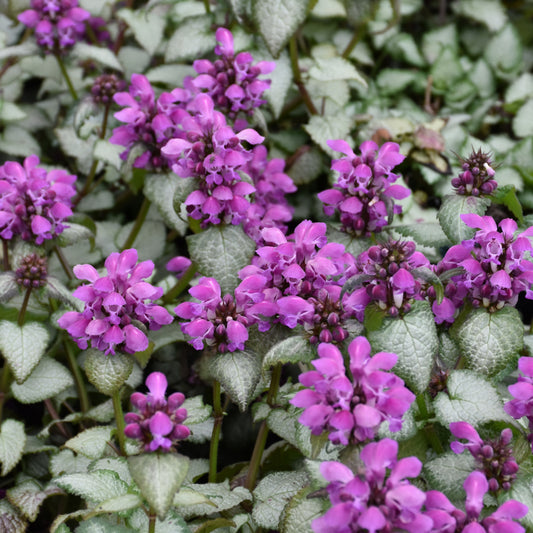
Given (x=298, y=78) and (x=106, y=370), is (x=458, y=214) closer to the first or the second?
(x=106, y=370)

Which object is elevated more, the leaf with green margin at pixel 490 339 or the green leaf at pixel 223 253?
the leaf with green margin at pixel 490 339

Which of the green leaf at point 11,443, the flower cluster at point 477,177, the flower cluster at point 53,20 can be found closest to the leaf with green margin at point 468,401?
the flower cluster at point 477,177

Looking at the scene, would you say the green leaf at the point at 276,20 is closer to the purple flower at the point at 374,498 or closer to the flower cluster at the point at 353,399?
the flower cluster at the point at 353,399

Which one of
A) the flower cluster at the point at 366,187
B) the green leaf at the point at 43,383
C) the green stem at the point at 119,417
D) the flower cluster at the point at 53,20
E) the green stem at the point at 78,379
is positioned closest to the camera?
the green stem at the point at 119,417

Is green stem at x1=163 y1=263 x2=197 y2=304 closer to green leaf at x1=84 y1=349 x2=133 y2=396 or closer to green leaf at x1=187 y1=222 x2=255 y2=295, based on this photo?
green leaf at x1=187 y1=222 x2=255 y2=295

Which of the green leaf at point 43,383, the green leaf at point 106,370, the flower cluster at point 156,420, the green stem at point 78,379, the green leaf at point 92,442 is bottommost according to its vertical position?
the green stem at point 78,379

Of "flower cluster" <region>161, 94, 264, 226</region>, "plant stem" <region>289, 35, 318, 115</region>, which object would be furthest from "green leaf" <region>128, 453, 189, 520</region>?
"plant stem" <region>289, 35, 318, 115</region>
